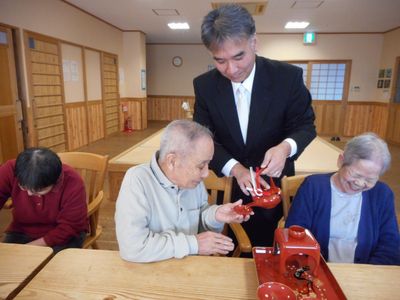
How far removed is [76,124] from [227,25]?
5.20 meters

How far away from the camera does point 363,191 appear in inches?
47.7

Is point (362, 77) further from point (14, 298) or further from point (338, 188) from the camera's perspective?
point (14, 298)

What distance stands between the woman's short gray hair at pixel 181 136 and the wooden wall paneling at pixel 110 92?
6.10 metres

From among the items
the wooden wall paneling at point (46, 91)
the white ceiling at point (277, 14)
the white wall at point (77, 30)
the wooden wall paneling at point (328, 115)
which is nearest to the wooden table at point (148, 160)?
the wooden wall paneling at point (46, 91)

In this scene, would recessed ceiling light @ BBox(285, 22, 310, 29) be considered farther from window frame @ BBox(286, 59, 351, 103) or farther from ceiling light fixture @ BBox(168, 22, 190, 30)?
ceiling light fixture @ BBox(168, 22, 190, 30)

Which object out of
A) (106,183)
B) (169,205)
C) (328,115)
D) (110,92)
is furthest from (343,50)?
(169,205)

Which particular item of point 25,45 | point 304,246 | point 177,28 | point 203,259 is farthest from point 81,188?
point 177,28

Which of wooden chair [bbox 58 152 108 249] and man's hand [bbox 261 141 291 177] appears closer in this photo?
man's hand [bbox 261 141 291 177]

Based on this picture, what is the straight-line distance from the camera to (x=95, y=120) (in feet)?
21.0

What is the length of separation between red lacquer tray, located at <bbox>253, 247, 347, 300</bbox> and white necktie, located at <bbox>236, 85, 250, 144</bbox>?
2.07 ft

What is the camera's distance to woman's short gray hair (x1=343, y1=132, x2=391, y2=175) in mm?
1112

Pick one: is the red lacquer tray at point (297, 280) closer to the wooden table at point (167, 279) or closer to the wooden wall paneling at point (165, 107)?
the wooden table at point (167, 279)

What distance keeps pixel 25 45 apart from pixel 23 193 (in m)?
3.55

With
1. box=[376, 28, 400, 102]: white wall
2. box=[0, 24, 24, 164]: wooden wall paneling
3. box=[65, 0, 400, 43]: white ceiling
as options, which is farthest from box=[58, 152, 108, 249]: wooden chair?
box=[376, 28, 400, 102]: white wall
